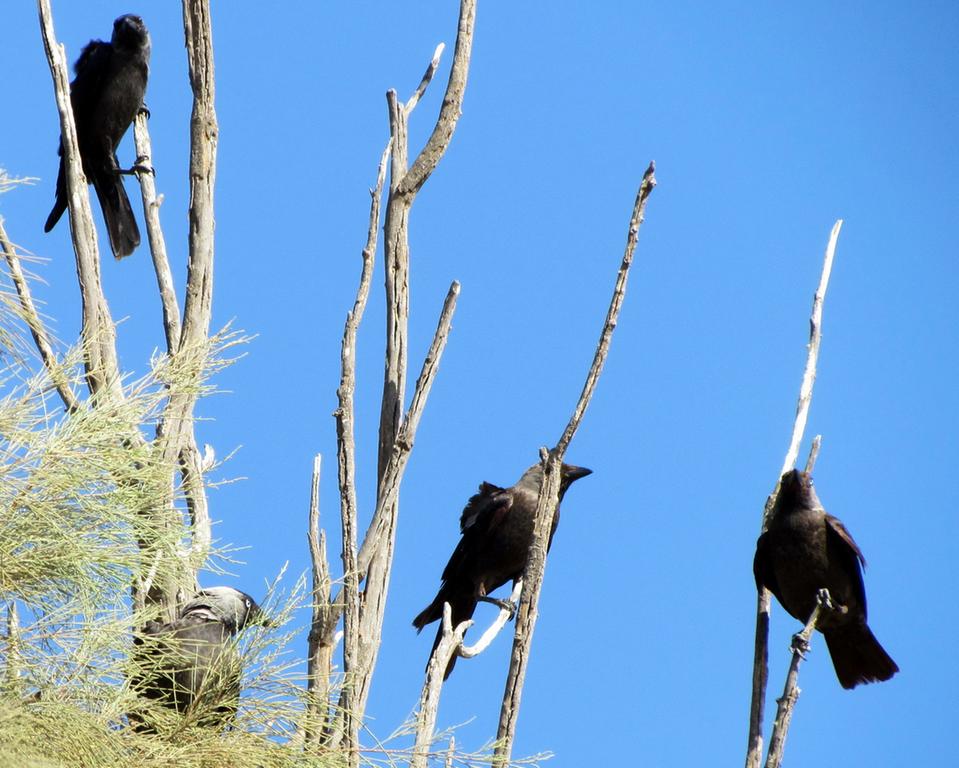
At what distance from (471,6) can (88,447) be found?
180 cm

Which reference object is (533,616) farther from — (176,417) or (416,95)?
(416,95)

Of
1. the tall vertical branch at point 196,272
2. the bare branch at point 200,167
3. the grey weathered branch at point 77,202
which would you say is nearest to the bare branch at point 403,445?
the tall vertical branch at point 196,272

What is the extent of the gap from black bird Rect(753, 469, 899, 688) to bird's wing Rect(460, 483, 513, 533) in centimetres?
114

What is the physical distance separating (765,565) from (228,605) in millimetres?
2793

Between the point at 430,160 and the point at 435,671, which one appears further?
the point at 430,160

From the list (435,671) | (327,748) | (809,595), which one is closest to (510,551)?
(809,595)

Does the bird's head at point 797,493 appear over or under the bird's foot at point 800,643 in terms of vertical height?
over

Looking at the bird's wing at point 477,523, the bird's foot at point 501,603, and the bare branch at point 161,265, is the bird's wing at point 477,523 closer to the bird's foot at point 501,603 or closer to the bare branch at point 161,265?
the bird's foot at point 501,603

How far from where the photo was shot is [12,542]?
3.07 m

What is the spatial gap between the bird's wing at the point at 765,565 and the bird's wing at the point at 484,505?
1.10 metres

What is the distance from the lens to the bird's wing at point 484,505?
5.89 meters

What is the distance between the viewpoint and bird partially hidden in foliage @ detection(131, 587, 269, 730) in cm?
341

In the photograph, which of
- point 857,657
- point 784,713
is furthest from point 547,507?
point 857,657

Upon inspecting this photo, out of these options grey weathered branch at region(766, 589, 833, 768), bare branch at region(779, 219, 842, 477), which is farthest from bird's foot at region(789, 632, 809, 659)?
bare branch at region(779, 219, 842, 477)
